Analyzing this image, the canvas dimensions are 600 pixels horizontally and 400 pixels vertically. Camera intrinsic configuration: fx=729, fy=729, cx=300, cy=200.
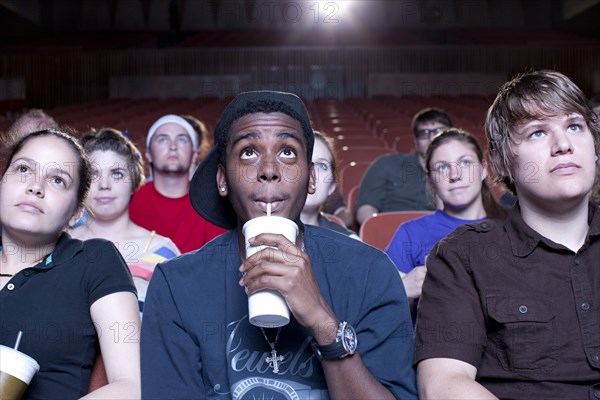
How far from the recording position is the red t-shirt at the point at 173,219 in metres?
2.36

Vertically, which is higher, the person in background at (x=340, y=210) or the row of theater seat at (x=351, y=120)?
the row of theater seat at (x=351, y=120)

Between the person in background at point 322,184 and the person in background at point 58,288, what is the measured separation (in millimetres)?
852

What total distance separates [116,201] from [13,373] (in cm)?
108

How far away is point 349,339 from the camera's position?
1.06m

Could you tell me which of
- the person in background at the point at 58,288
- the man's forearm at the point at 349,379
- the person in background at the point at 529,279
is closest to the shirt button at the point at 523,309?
the person in background at the point at 529,279

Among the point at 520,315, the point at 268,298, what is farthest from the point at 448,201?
the point at 268,298

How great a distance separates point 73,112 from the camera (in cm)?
639

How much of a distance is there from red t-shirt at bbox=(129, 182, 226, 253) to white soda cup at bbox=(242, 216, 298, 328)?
135 cm

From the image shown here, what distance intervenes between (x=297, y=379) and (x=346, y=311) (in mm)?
133

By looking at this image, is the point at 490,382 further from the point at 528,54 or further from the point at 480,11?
the point at 480,11

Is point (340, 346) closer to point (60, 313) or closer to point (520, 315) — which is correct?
point (520, 315)

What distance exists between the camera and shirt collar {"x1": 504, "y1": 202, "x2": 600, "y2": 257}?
4.21 ft

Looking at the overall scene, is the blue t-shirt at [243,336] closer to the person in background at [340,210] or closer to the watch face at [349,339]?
the watch face at [349,339]

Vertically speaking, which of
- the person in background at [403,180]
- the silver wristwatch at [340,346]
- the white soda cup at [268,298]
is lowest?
the silver wristwatch at [340,346]
